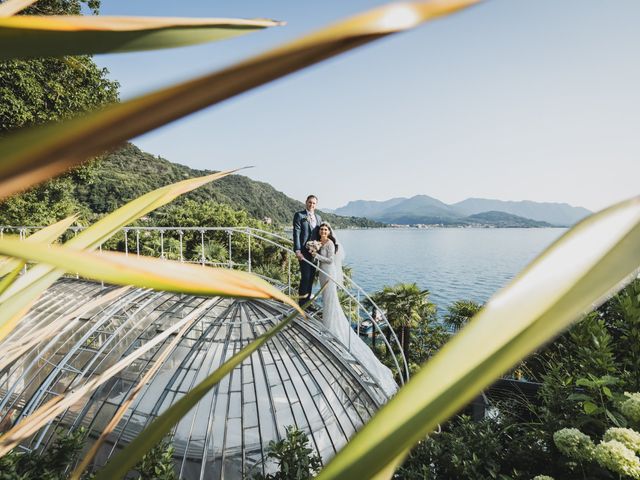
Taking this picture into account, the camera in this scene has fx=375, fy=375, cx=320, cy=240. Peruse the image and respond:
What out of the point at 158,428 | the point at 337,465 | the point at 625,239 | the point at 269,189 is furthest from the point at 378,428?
the point at 269,189

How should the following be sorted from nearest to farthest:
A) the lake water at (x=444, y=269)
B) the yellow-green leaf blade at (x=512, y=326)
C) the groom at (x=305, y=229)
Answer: the yellow-green leaf blade at (x=512, y=326), the groom at (x=305, y=229), the lake water at (x=444, y=269)

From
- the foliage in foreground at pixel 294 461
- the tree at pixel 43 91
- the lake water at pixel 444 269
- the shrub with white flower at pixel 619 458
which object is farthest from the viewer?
the lake water at pixel 444 269

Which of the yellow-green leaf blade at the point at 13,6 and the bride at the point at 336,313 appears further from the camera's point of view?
the bride at the point at 336,313

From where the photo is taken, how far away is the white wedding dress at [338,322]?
7.35 metres

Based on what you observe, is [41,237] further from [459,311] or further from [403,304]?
[459,311]

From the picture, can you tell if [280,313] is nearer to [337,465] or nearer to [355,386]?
[355,386]

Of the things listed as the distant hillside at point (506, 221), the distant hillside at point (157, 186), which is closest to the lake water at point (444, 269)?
the distant hillside at point (506, 221)

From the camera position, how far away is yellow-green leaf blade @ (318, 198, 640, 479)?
0.69ft

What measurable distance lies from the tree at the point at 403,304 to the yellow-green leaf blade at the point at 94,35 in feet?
59.0

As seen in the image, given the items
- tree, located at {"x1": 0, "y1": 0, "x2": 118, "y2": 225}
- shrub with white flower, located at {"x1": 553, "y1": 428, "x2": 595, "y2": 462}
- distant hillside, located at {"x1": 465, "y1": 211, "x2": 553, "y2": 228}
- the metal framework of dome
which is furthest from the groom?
distant hillside, located at {"x1": 465, "y1": 211, "x2": 553, "y2": 228}

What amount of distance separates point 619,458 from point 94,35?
2.70 metres

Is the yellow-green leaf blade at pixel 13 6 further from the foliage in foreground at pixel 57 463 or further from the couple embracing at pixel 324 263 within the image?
the couple embracing at pixel 324 263

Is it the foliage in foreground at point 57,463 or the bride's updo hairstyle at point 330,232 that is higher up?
the bride's updo hairstyle at point 330,232

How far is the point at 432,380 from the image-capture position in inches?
9.0
